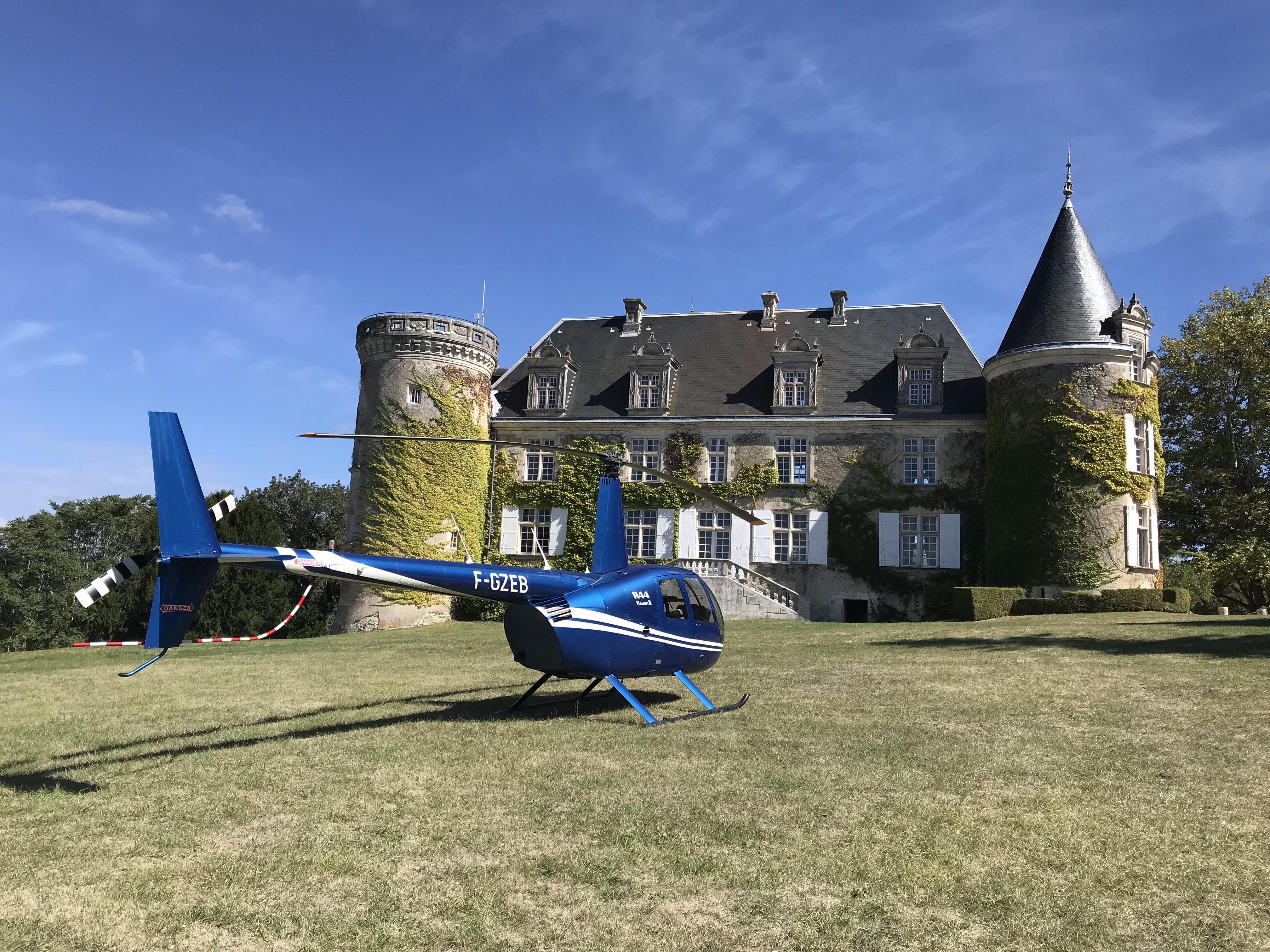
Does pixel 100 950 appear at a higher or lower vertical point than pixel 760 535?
lower

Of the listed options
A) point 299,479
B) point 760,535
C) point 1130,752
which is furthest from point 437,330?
point 1130,752

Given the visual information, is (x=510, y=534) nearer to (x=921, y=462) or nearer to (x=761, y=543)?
(x=761, y=543)

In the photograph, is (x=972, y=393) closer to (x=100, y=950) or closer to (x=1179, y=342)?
(x=1179, y=342)

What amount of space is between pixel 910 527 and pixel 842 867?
29.0 metres

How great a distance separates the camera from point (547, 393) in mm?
37594

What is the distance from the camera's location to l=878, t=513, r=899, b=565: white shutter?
3319 centimetres

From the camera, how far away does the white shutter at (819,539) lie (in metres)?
33.9

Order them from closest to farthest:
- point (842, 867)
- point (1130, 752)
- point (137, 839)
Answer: point (842, 867), point (137, 839), point (1130, 752)

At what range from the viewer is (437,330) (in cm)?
3588

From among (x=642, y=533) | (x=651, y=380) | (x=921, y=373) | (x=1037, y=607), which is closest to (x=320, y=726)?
(x=1037, y=607)

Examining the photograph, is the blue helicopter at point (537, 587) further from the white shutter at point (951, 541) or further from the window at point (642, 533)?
the white shutter at point (951, 541)

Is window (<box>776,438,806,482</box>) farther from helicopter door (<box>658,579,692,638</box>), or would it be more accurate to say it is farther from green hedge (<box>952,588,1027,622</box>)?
helicopter door (<box>658,579,692,638</box>)

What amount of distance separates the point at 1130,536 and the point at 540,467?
2124cm

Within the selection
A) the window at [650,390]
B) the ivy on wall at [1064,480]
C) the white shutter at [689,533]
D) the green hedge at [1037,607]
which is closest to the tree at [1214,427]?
the ivy on wall at [1064,480]
